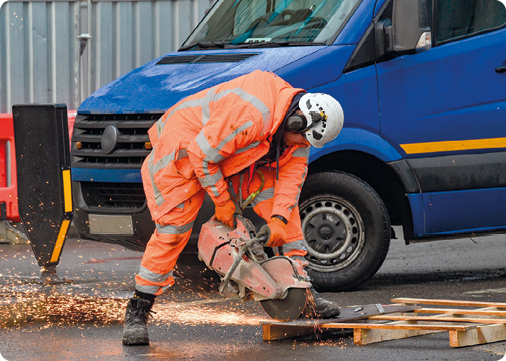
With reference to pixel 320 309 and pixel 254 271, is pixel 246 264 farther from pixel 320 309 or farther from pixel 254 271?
pixel 320 309

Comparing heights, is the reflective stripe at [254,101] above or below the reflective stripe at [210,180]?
above

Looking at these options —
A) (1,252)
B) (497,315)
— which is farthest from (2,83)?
(497,315)

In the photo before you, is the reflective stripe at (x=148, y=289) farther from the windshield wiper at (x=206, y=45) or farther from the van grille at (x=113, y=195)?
the windshield wiper at (x=206, y=45)

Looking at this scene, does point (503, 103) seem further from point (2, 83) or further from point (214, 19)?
point (2, 83)

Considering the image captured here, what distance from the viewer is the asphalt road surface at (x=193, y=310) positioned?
4.54 metres

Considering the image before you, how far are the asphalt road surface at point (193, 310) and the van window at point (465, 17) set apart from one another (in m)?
2.03

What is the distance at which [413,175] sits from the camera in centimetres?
638

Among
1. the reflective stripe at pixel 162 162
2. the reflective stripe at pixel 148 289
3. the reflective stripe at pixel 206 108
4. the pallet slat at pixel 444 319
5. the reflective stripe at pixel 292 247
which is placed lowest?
the pallet slat at pixel 444 319

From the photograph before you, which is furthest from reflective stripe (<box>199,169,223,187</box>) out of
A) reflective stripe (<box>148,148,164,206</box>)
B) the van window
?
the van window

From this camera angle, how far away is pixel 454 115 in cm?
643

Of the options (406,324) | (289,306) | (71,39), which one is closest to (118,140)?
(289,306)

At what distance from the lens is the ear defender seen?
477cm

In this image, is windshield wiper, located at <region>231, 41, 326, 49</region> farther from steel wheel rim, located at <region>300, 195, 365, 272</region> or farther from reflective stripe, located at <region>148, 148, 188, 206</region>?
reflective stripe, located at <region>148, 148, 188, 206</region>

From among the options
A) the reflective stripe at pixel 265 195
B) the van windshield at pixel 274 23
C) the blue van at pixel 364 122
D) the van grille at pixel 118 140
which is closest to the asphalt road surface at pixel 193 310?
the blue van at pixel 364 122
